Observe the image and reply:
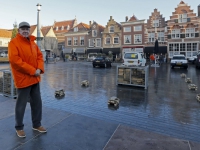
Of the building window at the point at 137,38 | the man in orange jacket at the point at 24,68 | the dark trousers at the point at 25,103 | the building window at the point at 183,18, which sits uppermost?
the building window at the point at 183,18

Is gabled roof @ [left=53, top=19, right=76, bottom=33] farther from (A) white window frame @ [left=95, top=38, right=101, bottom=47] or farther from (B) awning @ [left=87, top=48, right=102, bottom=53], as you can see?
(A) white window frame @ [left=95, top=38, right=101, bottom=47]

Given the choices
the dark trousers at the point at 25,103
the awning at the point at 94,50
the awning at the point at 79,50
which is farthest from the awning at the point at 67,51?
the dark trousers at the point at 25,103

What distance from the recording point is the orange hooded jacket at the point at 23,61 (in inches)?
117

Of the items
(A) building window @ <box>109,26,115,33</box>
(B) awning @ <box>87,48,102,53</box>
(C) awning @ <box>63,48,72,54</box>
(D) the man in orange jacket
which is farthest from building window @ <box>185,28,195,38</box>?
(D) the man in orange jacket

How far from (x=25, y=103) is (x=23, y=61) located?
2.56ft

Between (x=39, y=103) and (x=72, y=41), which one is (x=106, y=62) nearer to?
(x=39, y=103)

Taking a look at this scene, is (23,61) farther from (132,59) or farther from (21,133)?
(132,59)

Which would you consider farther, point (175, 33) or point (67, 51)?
point (67, 51)

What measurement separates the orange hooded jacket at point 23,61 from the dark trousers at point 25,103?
0.49 ft

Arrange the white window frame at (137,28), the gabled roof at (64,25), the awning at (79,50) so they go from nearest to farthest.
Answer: the white window frame at (137,28), the awning at (79,50), the gabled roof at (64,25)

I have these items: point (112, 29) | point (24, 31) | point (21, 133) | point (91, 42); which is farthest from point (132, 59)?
point (91, 42)

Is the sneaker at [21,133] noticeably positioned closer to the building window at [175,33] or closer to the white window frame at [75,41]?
the building window at [175,33]

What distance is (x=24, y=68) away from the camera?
298 cm

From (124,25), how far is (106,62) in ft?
68.8
